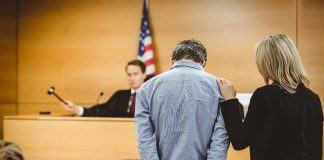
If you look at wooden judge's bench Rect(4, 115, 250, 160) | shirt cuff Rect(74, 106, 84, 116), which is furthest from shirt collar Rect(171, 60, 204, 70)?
shirt cuff Rect(74, 106, 84, 116)

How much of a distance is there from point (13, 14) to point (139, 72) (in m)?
2.42

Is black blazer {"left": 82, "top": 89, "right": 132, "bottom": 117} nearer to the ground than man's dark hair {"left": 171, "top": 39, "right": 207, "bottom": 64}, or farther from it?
nearer to the ground

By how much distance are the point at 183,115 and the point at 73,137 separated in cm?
254

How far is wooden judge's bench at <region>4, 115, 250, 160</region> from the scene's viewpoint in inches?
187

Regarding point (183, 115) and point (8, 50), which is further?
point (8, 50)

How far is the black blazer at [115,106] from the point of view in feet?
19.2

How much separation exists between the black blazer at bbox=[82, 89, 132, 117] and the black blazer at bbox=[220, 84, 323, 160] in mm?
3267

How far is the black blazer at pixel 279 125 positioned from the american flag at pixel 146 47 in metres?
3.66

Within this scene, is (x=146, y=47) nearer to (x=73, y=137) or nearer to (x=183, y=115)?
(x=73, y=137)

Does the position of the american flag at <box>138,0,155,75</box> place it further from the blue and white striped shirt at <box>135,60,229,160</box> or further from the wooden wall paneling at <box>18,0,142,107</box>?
the blue and white striped shirt at <box>135,60,229,160</box>

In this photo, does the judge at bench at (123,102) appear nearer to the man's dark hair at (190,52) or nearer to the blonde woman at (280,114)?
the man's dark hair at (190,52)

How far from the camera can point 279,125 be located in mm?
2555

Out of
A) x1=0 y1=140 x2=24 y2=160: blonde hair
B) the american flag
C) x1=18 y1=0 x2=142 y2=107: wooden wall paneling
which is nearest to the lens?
x1=0 y1=140 x2=24 y2=160: blonde hair

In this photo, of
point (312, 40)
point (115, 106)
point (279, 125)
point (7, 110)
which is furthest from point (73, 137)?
point (312, 40)
